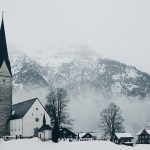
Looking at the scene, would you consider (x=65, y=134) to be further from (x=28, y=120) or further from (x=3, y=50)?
(x=3, y=50)

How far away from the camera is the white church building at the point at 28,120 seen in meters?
74.3

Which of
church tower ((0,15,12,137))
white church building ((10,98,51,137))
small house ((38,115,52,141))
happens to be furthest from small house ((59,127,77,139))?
church tower ((0,15,12,137))

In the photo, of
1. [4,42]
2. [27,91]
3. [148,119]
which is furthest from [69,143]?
[148,119]

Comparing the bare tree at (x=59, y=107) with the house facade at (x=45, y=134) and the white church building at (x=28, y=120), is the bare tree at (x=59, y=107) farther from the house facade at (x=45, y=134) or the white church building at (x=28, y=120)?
the house facade at (x=45, y=134)

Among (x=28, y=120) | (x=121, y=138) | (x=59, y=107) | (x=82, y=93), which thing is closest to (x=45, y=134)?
(x=28, y=120)

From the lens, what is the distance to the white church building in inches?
2926

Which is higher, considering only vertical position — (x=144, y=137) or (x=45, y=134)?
(x=45, y=134)

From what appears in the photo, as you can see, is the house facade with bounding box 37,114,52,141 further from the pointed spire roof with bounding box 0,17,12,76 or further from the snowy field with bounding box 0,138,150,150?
the pointed spire roof with bounding box 0,17,12,76

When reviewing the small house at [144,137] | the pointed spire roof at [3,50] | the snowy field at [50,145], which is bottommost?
the small house at [144,137]

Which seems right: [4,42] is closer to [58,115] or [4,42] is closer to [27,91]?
[58,115]

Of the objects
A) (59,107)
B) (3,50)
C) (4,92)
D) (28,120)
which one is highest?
(3,50)

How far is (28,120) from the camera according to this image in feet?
246

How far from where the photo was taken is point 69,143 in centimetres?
6588

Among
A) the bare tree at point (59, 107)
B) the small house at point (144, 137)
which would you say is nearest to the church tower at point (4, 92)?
the bare tree at point (59, 107)
